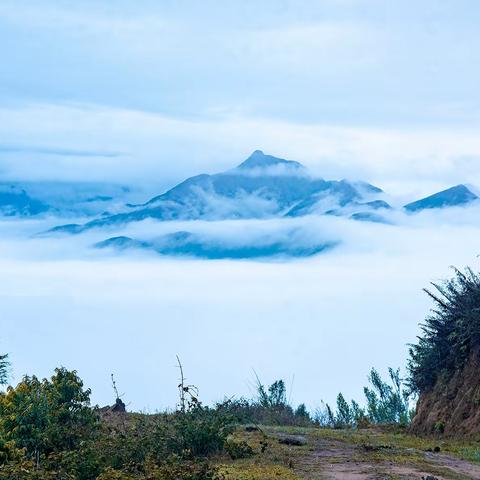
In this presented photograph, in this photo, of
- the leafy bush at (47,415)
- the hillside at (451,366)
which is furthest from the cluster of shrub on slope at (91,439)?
the hillside at (451,366)

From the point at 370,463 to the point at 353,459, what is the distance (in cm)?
78

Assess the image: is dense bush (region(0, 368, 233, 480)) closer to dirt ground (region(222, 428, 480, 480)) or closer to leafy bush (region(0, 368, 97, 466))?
leafy bush (region(0, 368, 97, 466))

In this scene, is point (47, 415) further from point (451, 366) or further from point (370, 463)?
point (451, 366)

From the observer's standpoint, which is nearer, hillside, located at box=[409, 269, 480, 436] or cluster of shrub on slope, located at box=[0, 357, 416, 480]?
cluster of shrub on slope, located at box=[0, 357, 416, 480]

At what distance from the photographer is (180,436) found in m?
21.2

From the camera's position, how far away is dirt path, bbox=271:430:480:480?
1861 centimetres

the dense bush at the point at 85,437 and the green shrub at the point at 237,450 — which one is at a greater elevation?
the dense bush at the point at 85,437

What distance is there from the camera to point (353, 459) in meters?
21.0

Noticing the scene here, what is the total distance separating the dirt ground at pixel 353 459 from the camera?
18.6 m

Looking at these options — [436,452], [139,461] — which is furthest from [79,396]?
[436,452]

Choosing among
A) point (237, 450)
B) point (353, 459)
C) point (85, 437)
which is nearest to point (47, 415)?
point (85, 437)

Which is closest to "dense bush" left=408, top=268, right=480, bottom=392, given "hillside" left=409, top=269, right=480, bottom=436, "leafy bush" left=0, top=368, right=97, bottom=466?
"hillside" left=409, top=269, right=480, bottom=436

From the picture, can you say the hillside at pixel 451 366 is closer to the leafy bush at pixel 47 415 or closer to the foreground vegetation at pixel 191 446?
the foreground vegetation at pixel 191 446

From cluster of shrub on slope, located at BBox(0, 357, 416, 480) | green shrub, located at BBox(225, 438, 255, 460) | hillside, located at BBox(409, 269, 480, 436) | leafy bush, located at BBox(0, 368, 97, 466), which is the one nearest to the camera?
cluster of shrub on slope, located at BBox(0, 357, 416, 480)
